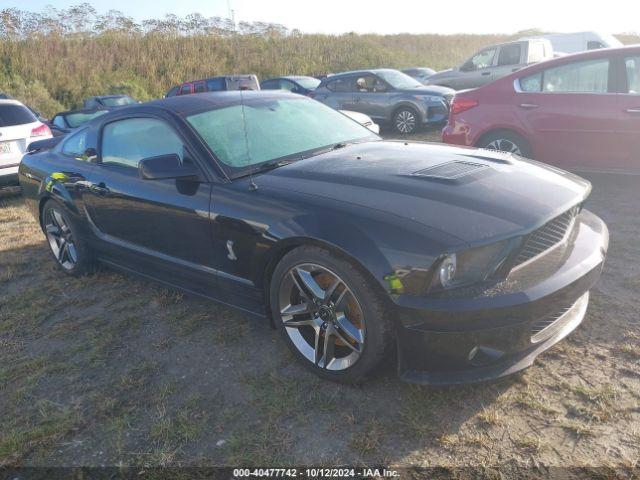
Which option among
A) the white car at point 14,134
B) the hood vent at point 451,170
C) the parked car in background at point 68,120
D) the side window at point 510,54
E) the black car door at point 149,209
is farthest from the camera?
the side window at point 510,54

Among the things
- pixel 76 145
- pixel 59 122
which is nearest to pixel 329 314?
pixel 76 145

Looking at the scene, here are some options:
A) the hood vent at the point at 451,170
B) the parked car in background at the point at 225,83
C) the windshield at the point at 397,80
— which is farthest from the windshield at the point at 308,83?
the hood vent at the point at 451,170

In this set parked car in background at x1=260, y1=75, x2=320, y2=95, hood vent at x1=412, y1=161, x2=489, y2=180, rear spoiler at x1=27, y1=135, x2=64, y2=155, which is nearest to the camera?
hood vent at x1=412, y1=161, x2=489, y2=180

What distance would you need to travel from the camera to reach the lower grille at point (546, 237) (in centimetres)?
248

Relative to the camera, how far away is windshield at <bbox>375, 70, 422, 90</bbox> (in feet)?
37.7

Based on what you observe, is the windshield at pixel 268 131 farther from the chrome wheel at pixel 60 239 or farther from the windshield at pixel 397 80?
the windshield at pixel 397 80

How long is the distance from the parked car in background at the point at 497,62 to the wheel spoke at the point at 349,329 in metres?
12.1

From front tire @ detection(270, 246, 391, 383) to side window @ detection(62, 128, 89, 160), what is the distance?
2.46 m

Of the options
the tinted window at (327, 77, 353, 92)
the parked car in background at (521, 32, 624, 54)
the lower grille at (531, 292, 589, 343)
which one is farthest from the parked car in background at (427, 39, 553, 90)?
the lower grille at (531, 292, 589, 343)

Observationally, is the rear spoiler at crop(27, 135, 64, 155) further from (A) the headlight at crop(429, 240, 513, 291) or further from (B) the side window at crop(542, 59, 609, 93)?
(B) the side window at crop(542, 59, 609, 93)

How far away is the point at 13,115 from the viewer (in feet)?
25.6

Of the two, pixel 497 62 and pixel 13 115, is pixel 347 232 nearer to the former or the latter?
pixel 13 115

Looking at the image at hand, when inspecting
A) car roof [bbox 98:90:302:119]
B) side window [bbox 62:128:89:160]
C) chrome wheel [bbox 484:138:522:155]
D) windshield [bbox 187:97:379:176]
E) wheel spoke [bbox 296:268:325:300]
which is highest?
car roof [bbox 98:90:302:119]

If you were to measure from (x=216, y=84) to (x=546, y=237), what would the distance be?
13.6 metres
